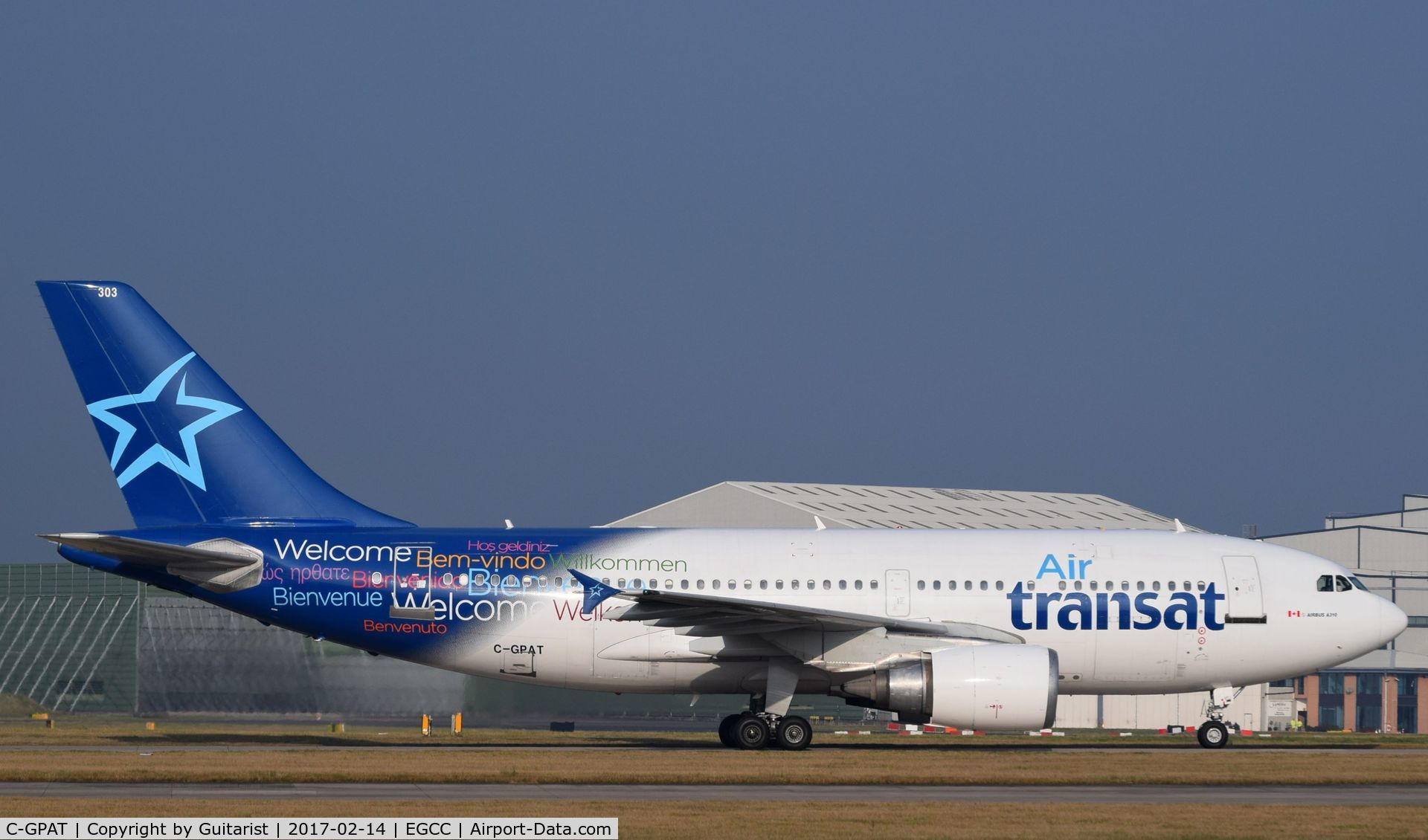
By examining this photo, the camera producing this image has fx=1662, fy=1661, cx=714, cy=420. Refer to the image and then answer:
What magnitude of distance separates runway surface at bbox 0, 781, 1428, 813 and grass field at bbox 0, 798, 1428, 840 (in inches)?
24.9

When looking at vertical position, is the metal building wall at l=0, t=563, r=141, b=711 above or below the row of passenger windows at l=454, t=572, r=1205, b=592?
below

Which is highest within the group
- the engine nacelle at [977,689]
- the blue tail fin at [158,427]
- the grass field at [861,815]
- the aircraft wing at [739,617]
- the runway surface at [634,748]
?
the blue tail fin at [158,427]

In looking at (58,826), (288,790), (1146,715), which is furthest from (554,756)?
(1146,715)

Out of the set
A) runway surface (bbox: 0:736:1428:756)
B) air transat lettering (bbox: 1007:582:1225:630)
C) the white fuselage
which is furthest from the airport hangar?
air transat lettering (bbox: 1007:582:1225:630)

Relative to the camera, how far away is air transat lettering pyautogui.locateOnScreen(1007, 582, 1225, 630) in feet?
92.7

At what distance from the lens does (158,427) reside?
2914 cm

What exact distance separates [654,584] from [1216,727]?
10.4 m

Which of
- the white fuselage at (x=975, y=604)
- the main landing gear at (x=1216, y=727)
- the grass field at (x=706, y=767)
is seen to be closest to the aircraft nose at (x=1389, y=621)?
Answer: the white fuselage at (x=975, y=604)

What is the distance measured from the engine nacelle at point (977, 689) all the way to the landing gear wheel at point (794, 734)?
1.62 metres

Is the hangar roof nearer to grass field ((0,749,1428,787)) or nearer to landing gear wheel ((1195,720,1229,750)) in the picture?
landing gear wheel ((1195,720,1229,750))

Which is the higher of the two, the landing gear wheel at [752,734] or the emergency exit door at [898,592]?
the emergency exit door at [898,592]

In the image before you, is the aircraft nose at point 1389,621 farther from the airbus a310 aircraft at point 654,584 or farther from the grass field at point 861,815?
the grass field at point 861,815

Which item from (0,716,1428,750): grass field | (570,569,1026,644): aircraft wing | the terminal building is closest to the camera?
(570,569,1026,644): aircraft wing

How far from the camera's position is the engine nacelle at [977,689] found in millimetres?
25922
